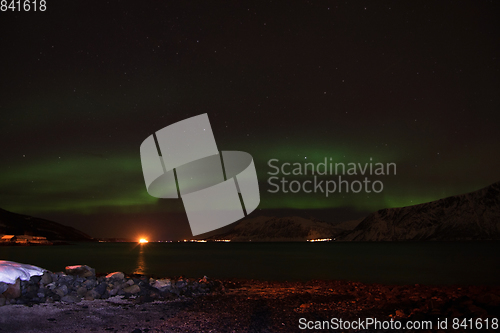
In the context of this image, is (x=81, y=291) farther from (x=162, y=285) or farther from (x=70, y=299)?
(x=162, y=285)

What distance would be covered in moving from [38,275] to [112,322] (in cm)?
562

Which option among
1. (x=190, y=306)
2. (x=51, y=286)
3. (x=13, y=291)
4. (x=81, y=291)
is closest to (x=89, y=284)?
(x=81, y=291)

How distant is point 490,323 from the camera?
10.2 metres

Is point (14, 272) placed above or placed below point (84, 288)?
above

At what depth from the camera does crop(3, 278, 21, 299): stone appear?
1241 cm

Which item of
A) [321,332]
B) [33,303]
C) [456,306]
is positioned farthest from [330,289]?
[33,303]

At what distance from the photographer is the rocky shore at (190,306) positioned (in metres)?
10.4

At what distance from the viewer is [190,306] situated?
13.3 metres

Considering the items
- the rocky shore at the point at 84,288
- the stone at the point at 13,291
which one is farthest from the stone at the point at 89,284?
the stone at the point at 13,291

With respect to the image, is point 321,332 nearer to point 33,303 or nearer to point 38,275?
point 33,303

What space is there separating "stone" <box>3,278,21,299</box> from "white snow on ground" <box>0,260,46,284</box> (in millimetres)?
764

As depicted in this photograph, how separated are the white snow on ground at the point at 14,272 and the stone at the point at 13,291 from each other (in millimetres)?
764

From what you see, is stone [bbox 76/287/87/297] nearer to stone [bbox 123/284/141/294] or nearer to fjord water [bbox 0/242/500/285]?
stone [bbox 123/284/141/294]

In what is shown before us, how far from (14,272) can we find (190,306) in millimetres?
6368
